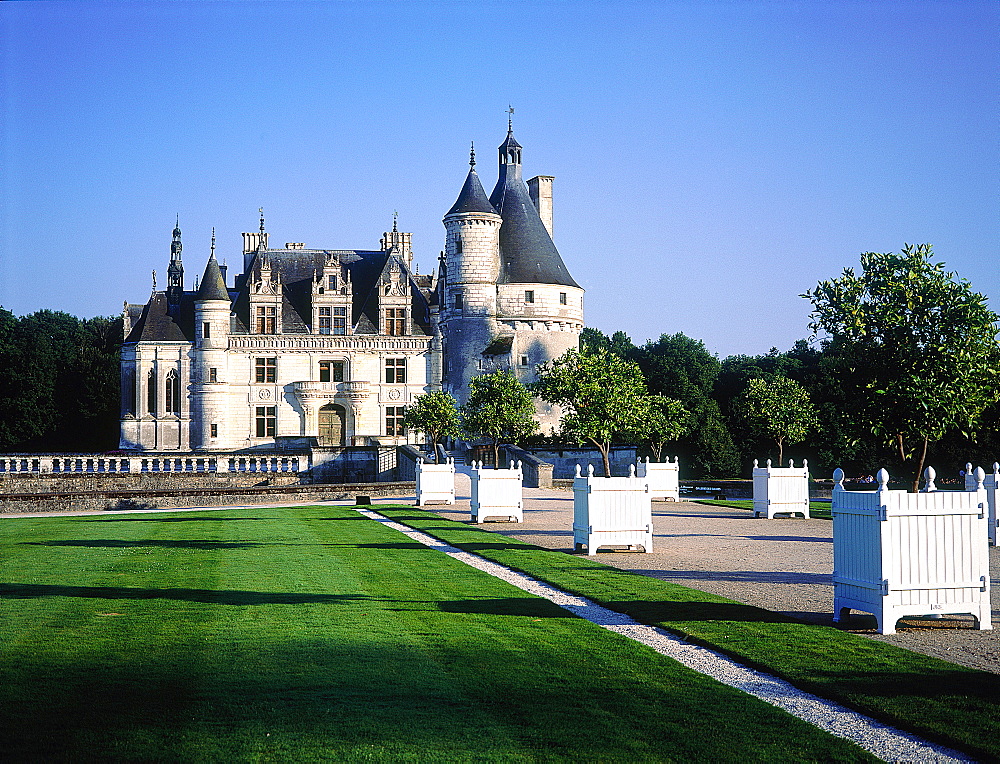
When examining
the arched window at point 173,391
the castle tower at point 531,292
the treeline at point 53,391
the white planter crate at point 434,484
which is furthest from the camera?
the treeline at point 53,391

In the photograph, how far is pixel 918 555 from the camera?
31.0 ft

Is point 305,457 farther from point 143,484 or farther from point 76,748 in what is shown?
point 76,748

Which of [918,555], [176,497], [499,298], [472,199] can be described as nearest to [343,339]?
[499,298]

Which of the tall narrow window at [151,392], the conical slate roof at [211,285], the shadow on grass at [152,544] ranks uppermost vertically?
the conical slate roof at [211,285]

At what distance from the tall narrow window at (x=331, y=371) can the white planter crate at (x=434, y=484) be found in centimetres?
3441

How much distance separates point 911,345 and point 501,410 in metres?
32.1

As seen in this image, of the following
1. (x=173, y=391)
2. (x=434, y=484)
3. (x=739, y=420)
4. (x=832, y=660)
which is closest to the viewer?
(x=832, y=660)

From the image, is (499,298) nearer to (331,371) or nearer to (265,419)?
(331,371)

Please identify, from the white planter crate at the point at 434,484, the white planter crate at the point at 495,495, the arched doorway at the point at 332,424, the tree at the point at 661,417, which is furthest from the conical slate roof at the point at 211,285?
the white planter crate at the point at 495,495

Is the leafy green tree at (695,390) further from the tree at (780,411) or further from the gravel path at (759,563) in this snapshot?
the gravel path at (759,563)

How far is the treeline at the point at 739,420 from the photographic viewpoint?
51219 mm

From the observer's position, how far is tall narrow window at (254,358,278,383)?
6206 centimetres

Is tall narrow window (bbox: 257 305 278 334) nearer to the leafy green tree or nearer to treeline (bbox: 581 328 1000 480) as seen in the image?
treeline (bbox: 581 328 1000 480)

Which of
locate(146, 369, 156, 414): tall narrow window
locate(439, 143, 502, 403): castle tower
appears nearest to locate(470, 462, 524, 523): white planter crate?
locate(439, 143, 502, 403): castle tower
